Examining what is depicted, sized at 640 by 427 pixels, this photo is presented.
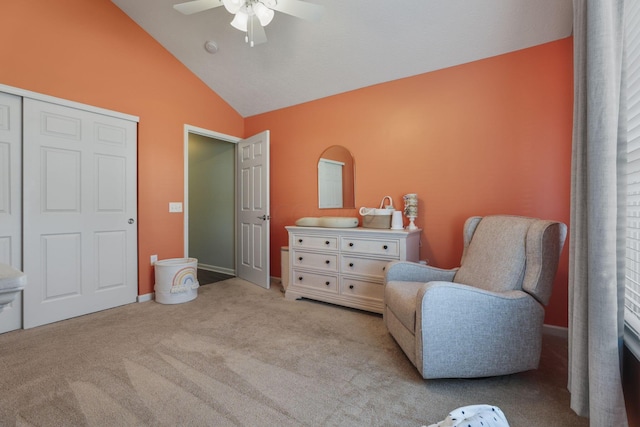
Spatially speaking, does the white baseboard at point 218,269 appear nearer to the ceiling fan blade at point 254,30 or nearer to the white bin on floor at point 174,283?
the white bin on floor at point 174,283

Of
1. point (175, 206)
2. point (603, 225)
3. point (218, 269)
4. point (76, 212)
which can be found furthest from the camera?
point (218, 269)

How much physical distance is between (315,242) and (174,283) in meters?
1.56

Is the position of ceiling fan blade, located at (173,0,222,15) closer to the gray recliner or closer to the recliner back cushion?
the gray recliner

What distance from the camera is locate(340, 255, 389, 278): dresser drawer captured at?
2569 millimetres

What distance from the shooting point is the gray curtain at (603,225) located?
90cm

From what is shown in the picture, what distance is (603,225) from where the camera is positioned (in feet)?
3.06

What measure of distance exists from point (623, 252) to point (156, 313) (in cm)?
323

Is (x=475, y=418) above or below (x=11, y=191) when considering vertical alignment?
below

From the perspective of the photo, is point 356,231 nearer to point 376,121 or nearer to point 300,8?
point 376,121

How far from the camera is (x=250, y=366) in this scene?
5.76 ft

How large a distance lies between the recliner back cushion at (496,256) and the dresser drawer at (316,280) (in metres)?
1.17

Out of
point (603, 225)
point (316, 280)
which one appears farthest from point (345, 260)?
point (603, 225)

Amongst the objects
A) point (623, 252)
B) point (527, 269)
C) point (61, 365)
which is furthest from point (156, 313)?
point (623, 252)

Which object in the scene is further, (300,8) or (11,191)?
(11,191)
